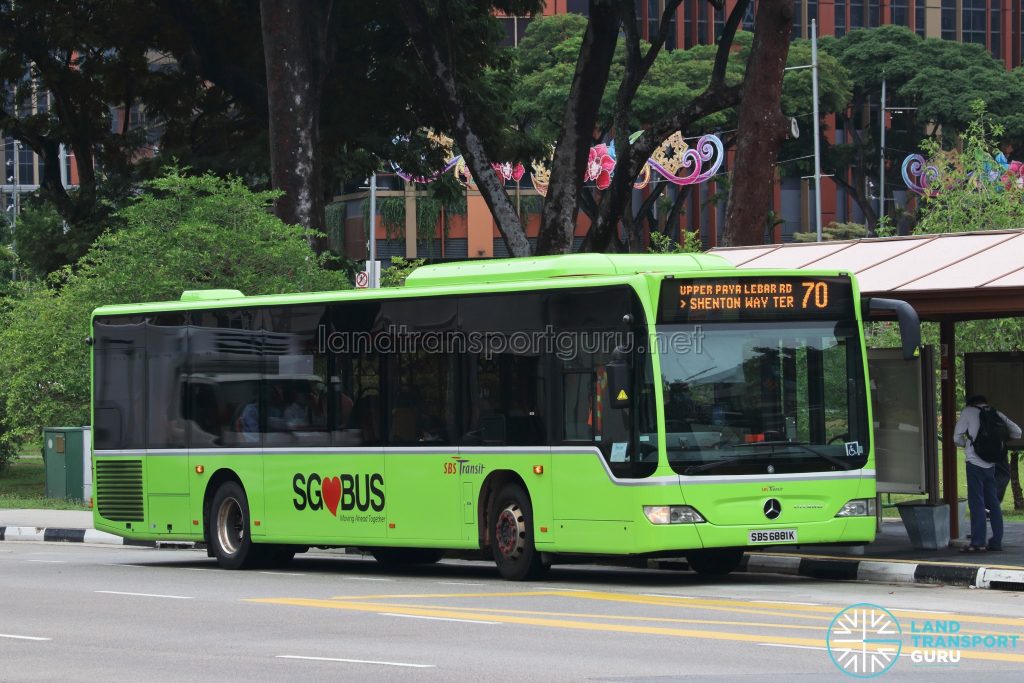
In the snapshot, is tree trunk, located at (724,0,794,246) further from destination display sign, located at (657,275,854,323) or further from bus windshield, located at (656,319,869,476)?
bus windshield, located at (656,319,869,476)

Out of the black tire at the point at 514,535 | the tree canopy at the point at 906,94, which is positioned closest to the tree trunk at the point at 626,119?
the black tire at the point at 514,535

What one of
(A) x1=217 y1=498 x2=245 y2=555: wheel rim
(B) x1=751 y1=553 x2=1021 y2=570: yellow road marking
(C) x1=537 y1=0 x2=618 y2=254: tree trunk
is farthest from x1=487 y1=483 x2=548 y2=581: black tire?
(C) x1=537 y1=0 x2=618 y2=254: tree trunk

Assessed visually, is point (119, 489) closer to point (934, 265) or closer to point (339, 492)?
point (339, 492)

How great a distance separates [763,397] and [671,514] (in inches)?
56.5

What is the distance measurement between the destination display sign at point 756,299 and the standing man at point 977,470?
211cm

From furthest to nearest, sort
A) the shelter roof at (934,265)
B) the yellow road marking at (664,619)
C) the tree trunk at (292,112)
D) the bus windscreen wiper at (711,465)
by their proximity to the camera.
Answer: the tree trunk at (292,112) < the shelter roof at (934,265) < the bus windscreen wiper at (711,465) < the yellow road marking at (664,619)

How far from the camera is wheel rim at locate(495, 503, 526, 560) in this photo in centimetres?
1731

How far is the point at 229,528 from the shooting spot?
2092 centimetres

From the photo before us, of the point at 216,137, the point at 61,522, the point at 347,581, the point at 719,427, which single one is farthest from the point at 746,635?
the point at 216,137

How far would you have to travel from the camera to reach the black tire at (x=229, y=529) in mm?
20672

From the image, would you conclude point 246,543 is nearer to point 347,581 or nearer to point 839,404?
point 347,581

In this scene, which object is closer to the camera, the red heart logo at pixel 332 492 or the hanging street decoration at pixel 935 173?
the red heart logo at pixel 332 492

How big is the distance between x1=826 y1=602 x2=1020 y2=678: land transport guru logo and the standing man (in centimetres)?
→ 496

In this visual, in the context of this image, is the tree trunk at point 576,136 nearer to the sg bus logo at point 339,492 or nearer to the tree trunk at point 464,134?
the tree trunk at point 464,134
